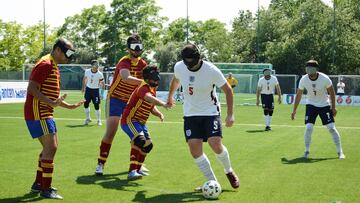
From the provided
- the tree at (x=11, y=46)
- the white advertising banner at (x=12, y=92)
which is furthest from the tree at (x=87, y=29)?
the white advertising banner at (x=12, y=92)

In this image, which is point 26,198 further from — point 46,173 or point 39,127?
point 39,127

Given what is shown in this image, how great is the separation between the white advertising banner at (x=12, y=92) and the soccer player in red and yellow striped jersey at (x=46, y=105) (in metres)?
27.2

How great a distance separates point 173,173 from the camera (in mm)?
10016

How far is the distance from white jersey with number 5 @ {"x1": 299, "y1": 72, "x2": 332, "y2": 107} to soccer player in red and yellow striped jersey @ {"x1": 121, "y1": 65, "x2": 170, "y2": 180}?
13.7 feet

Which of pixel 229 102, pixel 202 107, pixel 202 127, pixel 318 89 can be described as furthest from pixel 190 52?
pixel 318 89

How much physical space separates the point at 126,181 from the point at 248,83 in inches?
1495

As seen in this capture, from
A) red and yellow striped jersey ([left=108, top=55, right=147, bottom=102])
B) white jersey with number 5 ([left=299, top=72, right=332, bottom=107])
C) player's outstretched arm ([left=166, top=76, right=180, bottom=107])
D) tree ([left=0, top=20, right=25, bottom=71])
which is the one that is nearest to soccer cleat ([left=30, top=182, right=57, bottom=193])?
red and yellow striped jersey ([left=108, top=55, right=147, bottom=102])

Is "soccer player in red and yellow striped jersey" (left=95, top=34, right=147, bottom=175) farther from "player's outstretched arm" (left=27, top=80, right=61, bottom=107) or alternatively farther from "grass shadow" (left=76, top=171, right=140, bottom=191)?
"player's outstretched arm" (left=27, top=80, right=61, bottom=107)

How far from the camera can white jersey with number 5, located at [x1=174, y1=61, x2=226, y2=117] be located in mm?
7984

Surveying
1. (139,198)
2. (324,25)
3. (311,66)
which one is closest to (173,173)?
(139,198)

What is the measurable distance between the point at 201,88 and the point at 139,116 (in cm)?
183

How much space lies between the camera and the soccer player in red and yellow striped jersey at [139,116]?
360 inches

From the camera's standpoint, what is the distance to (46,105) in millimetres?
7777

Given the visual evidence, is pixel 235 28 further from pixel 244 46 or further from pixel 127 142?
pixel 127 142
